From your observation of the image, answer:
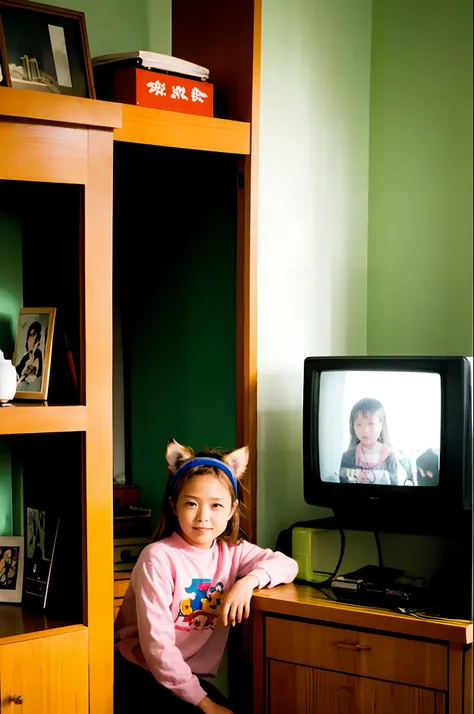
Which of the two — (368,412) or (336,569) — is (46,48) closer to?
(368,412)

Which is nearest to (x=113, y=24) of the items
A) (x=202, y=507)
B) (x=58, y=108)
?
(x=58, y=108)

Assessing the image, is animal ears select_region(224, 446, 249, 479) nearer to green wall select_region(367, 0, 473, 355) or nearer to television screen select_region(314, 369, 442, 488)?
television screen select_region(314, 369, 442, 488)

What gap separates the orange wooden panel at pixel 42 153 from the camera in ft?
6.91

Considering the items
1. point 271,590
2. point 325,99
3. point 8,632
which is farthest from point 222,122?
point 8,632

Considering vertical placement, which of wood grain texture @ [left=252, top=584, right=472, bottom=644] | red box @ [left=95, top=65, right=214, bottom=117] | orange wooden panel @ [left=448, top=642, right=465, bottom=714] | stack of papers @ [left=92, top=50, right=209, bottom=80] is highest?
stack of papers @ [left=92, top=50, right=209, bottom=80]

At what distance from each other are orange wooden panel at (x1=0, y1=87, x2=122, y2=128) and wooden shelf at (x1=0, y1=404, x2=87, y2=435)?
2.13 ft

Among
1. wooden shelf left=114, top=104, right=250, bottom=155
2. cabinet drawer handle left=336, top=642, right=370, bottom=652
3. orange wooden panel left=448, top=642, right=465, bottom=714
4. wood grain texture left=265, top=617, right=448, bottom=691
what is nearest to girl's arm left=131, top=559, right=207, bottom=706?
wood grain texture left=265, top=617, right=448, bottom=691

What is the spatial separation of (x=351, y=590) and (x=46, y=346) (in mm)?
948

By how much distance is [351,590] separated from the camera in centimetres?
232

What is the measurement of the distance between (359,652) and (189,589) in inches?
17.1

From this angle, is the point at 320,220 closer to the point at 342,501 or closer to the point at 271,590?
the point at 342,501

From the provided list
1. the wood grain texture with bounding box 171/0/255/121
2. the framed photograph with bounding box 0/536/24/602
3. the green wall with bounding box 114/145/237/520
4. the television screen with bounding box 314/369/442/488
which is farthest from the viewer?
the green wall with bounding box 114/145/237/520

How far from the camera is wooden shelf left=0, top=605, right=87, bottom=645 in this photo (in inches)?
84.9

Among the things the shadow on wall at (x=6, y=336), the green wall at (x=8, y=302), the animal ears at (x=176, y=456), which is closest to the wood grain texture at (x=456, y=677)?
the animal ears at (x=176, y=456)
